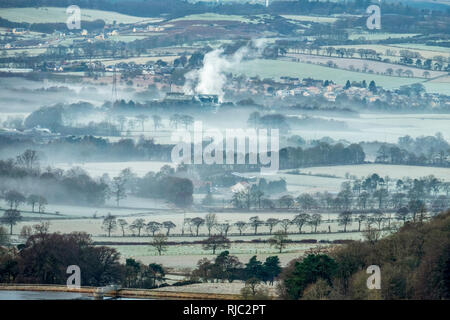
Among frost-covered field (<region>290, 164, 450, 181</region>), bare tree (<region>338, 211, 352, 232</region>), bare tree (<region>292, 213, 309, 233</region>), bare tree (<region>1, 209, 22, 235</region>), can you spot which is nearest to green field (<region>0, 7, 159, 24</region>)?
frost-covered field (<region>290, 164, 450, 181</region>)

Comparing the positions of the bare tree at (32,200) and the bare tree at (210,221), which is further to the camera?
the bare tree at (32,200)

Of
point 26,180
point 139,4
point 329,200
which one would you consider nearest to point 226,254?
point 329,200

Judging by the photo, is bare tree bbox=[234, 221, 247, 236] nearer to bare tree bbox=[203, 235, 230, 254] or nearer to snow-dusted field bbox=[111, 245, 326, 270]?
bare tree bbox=[203, 235, 230, 254]

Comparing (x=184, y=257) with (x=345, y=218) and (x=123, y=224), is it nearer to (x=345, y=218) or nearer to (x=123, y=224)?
(x=123, y=224)

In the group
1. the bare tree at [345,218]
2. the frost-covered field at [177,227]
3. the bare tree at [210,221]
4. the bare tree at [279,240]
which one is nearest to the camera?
the bare tree at [279,240]

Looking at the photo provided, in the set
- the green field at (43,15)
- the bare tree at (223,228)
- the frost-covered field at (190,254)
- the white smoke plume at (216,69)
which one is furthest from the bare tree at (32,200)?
the green field at (43,15)

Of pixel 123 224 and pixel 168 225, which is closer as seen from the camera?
pixel 123 224

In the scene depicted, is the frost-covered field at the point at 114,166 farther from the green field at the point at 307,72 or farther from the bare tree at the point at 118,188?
the green field at the point at 307,72

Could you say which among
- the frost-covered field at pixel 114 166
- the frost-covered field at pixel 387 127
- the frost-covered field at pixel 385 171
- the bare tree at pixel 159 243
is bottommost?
the frost-covered field at pixel 385 171

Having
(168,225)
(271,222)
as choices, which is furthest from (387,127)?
(168,225)
